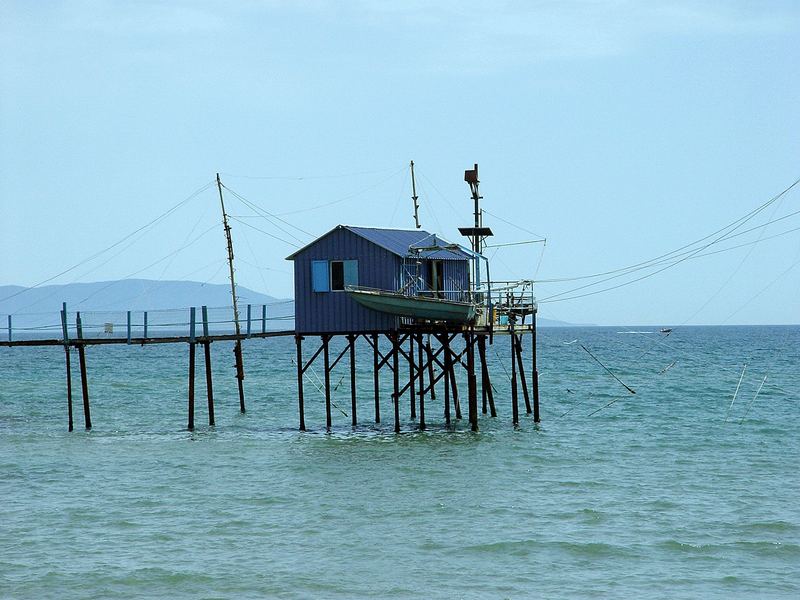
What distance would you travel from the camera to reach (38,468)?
37.1m

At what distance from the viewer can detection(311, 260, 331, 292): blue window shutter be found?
4156 cm

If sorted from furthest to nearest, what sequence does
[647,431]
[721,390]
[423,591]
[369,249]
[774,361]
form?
[774,361], [721,390], [647,431], [369,249], [423,591]

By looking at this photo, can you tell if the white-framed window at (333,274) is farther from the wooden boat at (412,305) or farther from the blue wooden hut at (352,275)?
the wooden boat at (412,305)

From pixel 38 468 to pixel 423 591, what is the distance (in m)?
19.9

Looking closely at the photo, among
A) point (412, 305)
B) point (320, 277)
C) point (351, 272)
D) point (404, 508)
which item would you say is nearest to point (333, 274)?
point (320, 277)

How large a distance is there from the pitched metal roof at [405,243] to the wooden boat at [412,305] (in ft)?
5.66

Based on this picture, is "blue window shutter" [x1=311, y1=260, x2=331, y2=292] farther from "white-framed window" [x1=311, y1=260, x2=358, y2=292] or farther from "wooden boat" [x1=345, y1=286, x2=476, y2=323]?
"wooden boat" [x1=345, y1=286, x2=476, y2=323]

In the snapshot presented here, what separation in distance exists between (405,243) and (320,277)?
12.8ft

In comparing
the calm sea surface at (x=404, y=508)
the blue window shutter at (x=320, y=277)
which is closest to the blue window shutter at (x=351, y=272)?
the blue window shutter at (x=320, y=277)

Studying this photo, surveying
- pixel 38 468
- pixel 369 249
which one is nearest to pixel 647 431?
pixel 369 249

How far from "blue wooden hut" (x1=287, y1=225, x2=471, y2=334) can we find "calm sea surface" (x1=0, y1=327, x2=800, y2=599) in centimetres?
466

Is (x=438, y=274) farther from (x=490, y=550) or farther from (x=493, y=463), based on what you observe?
(x=490, y=550)

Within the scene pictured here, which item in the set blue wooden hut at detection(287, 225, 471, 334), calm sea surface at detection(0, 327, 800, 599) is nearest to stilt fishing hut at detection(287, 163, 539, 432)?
blue wooden hut at detection(287, 225, 471, 334)

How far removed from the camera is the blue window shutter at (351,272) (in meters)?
41.2
